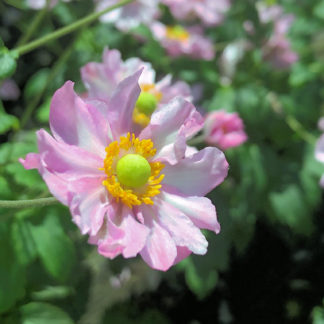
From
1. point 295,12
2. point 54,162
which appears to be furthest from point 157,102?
point 295,12

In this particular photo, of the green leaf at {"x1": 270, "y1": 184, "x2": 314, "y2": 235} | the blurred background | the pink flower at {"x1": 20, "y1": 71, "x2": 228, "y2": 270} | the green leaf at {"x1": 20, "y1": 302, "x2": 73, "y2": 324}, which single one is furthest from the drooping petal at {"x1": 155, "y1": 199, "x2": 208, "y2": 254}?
the green leaf at {"x1": 270, "y1": 184, "x2": 314, "y2": 235}

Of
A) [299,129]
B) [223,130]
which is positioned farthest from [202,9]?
[223,130]

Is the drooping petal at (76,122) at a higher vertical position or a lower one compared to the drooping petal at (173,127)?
higher

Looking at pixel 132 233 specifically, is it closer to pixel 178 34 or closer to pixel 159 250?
pixel 159 250

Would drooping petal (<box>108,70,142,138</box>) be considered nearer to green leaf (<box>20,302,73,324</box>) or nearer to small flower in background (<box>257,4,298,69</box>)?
green leaf (<box>20,302,73,324</box>)

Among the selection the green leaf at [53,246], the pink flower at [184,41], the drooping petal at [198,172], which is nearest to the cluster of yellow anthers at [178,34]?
the pink flower at [184,41]

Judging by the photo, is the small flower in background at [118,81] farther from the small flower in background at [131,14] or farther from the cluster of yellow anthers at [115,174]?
the small flower in background at [131,14]
